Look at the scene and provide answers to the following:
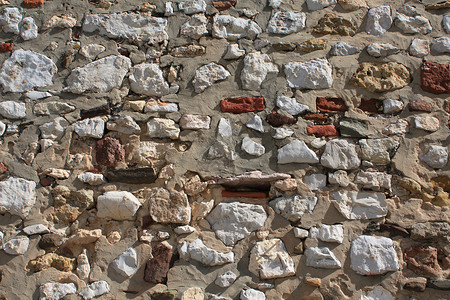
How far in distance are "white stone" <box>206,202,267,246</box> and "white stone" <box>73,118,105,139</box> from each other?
730mm

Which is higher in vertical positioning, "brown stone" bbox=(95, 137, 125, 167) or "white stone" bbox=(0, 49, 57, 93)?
"white stone" bbox=(0, 49, 57, 93)

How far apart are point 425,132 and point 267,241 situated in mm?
1019

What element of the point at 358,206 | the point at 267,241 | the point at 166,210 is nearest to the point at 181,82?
the point at 166,210

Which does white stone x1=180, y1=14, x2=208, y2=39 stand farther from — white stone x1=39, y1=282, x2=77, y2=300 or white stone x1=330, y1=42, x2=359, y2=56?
white stone x1=39, y1=282, x2=77, y2=300

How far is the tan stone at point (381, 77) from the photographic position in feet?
8.34

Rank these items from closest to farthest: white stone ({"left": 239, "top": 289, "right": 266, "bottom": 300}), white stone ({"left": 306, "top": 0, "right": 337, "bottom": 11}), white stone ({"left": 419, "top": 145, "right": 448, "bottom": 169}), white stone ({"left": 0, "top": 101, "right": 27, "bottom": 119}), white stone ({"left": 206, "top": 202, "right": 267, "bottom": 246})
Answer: white stone ({"left": 239, "top": 289, "right": 266, "bottom": 300}), white stone ({"left": 206, "top": 202, "right": 267, "bottom": 246}), white stone ({"left": 419, "top": 145, "right": 448, "bottom": 169}), white stone ({"left": 0, "top": 101, "right": 27, "bottom": 119}), white stone ({"left": 306, "top": 0, "right": 337, "bottom": 11})

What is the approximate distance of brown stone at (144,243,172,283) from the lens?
222 centimetres

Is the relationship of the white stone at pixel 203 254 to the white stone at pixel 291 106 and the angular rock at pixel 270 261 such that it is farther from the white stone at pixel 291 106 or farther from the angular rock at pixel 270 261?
the white stone at pixel 291 106

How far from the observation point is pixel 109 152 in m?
2.44

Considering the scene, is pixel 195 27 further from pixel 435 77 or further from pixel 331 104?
pixel 435 77

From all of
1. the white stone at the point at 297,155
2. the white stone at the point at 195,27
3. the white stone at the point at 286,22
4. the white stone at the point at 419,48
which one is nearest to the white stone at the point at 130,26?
the white stone at the point at 195,27

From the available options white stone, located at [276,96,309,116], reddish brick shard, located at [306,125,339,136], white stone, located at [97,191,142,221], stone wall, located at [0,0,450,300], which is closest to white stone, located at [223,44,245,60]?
stone wall, located at [0,0,450,300]

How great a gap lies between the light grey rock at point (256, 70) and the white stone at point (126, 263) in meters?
1.05

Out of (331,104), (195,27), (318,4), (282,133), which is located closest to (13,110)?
(195,27)
